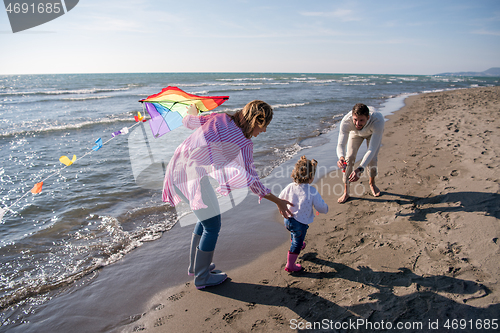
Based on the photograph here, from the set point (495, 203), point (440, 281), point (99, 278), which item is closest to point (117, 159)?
point (99, 278)

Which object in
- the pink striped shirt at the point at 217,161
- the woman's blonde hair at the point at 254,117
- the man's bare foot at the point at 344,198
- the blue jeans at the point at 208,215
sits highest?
Result: the woman's blonde hair at the point at 254,117

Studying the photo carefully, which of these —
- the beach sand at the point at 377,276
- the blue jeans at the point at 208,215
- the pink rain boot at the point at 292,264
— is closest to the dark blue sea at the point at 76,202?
the beach sand at the point at 377,276

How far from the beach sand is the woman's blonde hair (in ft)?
5.39

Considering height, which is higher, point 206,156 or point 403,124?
point 206,156

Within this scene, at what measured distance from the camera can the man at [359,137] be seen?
12.5 ft

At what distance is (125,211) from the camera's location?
453 cm

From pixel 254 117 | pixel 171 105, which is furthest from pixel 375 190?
pixel 171 105

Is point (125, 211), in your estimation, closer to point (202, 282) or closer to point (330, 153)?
point (202, 282)

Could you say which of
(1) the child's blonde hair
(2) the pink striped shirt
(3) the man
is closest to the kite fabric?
(2) the pink striped shirt

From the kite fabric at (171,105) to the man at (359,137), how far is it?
2.12 m

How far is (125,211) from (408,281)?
4240 mm

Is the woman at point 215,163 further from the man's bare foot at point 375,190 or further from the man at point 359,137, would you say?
the man's bare foot at point 375,190

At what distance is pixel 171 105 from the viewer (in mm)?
3014

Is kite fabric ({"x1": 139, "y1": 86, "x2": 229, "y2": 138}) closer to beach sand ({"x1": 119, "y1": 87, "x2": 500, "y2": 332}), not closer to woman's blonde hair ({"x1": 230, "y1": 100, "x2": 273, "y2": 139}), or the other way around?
woman's blonde hair ({"x1": 230, "y1": 100, "x2": 273, "y2": 139})
